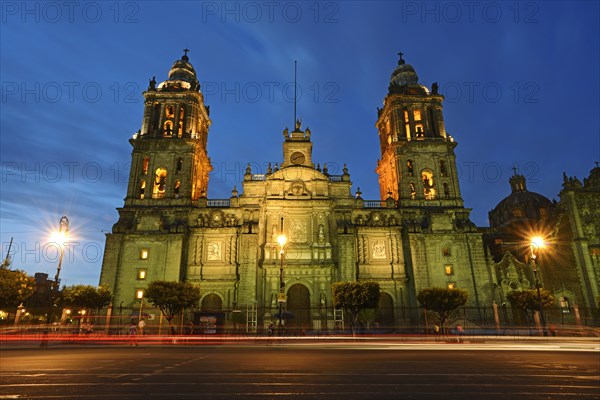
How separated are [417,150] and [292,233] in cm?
2150

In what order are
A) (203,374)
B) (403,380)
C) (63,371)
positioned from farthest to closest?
1. (63,371)
2. (203,374)
3. (403,380)

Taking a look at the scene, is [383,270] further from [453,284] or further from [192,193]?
[192,193]

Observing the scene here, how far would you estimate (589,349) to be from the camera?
18.8 metres

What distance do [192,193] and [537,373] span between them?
43830 millimetres

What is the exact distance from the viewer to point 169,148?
162ft

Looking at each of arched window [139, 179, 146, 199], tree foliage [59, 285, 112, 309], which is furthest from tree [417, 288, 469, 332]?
arched window [139, 179, 146, 199]

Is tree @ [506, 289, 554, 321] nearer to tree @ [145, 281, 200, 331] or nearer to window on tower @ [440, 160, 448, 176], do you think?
window on tower @ [440, 160, 448, 176]

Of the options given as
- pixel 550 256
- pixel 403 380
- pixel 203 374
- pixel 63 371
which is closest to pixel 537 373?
pixel 403 380

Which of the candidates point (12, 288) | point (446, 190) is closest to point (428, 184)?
point (446, 190)

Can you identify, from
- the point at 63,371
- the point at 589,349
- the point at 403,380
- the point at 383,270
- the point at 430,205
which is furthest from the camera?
the point at 430,205

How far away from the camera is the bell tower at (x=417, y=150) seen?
4891 cm

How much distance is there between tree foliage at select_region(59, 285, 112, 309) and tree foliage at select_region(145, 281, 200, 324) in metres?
5.85

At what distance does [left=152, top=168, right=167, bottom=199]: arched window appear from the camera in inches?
1890

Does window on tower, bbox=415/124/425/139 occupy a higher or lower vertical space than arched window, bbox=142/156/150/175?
higher
